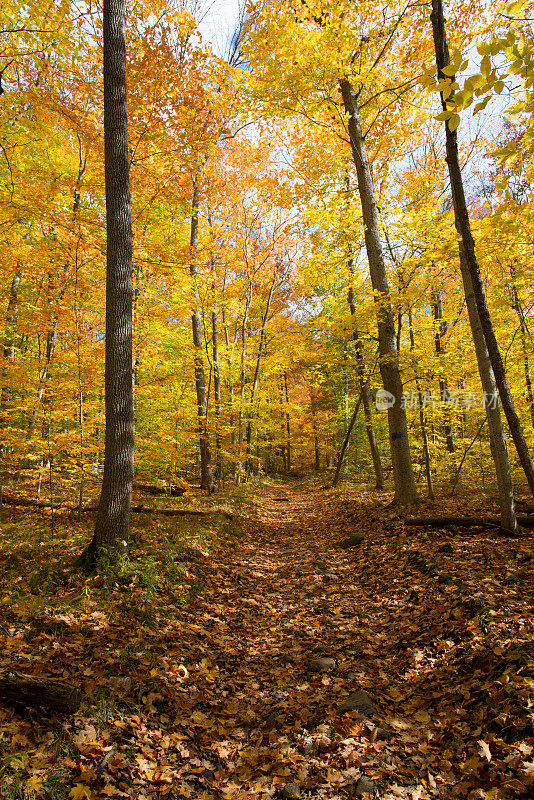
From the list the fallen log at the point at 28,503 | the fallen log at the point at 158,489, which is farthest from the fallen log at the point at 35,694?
the fallen log at the point at 158,489

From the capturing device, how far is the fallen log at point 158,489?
11226mm

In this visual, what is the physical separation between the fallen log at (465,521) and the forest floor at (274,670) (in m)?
0.20

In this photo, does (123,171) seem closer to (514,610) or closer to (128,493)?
(128,493)

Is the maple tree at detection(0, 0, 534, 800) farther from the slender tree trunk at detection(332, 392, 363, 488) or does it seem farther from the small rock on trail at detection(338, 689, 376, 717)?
the slender tree trunk at detection(332, 392, 363, 488)

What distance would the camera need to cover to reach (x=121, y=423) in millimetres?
5348

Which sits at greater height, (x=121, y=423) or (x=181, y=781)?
(x=121, y=423)

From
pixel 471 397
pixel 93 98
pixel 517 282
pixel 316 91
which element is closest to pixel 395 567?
pixel 517 282

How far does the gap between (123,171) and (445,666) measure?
Result: 276 inches

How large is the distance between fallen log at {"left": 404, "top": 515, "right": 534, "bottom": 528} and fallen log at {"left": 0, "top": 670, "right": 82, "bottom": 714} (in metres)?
5.75

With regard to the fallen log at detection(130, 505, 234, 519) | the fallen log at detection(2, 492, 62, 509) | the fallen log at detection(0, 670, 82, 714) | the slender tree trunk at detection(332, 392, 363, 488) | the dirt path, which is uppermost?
the slender tree trunk at detection(332, 392, 363, 488)

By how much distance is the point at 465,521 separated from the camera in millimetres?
6152

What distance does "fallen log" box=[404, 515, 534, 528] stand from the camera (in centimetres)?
585

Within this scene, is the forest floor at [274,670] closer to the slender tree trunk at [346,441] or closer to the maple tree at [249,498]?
the maple tree at [249,498]

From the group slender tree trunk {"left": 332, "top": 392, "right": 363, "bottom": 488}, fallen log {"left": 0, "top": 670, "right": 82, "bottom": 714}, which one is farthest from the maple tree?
slender tree trunk {"left": 332, "top": 392, "right": 363, "bottom": 488}
